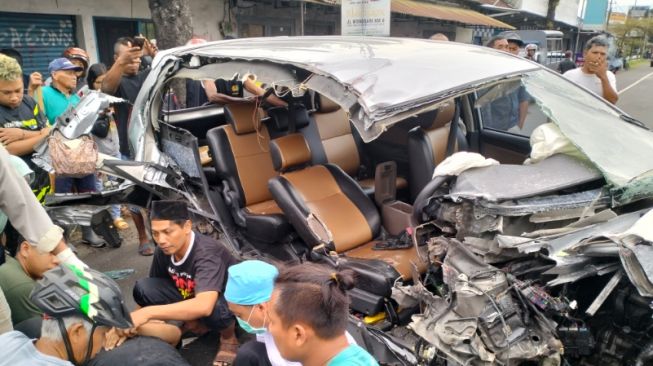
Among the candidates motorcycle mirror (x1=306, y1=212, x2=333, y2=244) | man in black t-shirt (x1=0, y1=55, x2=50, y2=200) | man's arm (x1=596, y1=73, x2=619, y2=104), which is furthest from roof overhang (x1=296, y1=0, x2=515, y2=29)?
motorcycle mirror (x1=306, y1=212, x2=333, y2=244)

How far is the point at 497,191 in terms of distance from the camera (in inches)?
97.0

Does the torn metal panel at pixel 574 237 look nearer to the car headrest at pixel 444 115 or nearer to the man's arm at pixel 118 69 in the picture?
the car headrest at pixel 444 115

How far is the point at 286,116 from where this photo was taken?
4.15m

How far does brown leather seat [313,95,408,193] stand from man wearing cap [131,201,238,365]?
165 cm

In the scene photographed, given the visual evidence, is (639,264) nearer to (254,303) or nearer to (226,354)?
(254,303)

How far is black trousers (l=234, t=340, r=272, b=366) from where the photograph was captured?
2.20m

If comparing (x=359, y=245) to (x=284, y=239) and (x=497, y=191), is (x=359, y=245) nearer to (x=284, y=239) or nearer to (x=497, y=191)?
(x=284, y=239)

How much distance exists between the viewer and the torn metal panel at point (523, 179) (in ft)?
8.05

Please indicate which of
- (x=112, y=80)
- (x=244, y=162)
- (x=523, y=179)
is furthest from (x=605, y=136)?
(x=112, y=80)

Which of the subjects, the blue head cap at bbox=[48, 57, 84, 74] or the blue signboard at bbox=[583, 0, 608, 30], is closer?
the blue head cap at bbox=[48, 57, 84, 74]

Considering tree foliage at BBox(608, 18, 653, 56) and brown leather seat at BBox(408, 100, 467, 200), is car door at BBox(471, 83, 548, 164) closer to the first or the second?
brown leather seat at BBox(408, 100, 467, 200)

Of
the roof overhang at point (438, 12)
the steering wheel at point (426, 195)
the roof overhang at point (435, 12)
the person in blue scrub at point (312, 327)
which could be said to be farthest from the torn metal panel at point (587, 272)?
the roof overhang at point (438, 12)

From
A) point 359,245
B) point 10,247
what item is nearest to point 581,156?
point 359,245

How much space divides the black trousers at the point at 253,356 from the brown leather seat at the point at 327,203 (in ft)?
3.50
